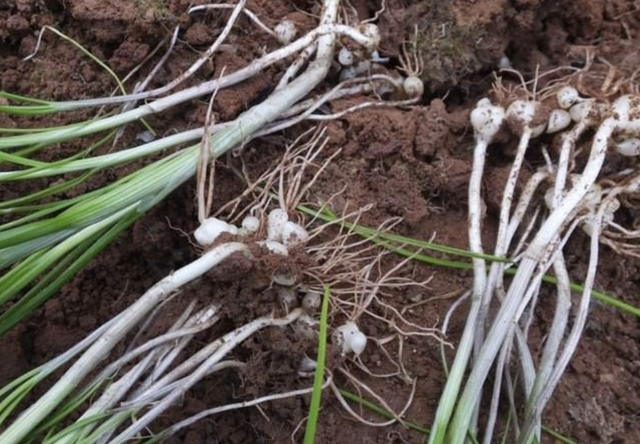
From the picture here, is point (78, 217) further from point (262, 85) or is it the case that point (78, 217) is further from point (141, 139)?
point (262, 85)

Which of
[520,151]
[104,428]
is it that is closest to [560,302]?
[520,151]

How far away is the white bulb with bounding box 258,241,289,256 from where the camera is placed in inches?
42.4

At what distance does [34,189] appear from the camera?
4.02 ft

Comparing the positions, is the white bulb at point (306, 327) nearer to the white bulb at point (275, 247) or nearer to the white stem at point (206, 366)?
the white stem at point (206, 366)

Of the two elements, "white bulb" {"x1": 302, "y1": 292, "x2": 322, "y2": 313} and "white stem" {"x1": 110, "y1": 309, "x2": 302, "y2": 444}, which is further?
"white bulb" {"x1": 302, "y1": 292, "x2": 322, "y2": 313}

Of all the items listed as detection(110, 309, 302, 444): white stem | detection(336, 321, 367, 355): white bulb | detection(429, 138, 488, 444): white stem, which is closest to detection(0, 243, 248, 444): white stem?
detection(110, 309, 302, 444): white stem

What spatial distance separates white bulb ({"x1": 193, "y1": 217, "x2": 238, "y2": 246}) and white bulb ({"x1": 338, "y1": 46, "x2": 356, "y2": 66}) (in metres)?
0.45

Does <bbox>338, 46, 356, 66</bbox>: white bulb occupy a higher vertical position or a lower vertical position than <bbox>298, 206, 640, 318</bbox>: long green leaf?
higher

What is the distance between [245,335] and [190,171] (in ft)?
0.99

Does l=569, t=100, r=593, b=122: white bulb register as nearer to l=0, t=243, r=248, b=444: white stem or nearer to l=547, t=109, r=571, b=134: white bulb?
l=547, t=109, r=571, b=134: white bulb

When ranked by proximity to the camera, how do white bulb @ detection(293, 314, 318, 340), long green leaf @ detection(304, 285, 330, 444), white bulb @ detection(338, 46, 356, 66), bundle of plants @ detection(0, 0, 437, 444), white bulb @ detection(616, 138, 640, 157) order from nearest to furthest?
long green leaf @ detection(304, 285, 330, 444) < bundle of plants @ detection(0, 0, 437, 444) < white bulb @ detection(293, 314, 318, 340) < white bulb @ detection(616, 138, 640, 157) < white bulb @ detection(338, 46, 356, 66)

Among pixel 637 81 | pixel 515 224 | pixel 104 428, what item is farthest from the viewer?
pixel 637 81

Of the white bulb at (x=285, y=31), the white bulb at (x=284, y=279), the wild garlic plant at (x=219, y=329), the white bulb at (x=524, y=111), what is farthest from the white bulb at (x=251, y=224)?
the white bulb at (x=524, y=111)

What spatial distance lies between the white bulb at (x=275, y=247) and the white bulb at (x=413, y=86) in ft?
1.56
